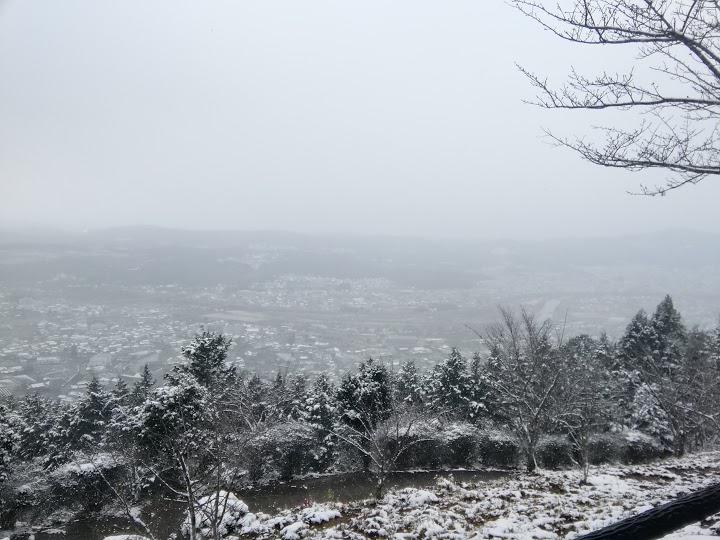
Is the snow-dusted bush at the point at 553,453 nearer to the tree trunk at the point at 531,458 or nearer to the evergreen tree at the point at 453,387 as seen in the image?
the evergreen tree at the point at 453,387

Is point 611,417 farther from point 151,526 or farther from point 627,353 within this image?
point 151,526

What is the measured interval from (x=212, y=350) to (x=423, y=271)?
544 ft

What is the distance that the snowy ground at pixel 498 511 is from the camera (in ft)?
23.6

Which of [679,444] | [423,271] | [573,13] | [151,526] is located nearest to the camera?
[573,13]

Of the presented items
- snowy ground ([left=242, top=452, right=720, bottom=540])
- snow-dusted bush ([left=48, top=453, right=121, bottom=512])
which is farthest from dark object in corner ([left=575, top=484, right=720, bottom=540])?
snow-dusted bush ([left=48, top=453, right=121, bottom=512])

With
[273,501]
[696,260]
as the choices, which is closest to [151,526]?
[273,501]

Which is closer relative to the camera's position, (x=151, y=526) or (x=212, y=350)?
(x=151, y=526)

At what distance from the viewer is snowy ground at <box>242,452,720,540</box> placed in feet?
23.6

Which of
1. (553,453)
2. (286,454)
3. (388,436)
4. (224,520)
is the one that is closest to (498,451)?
(553,453)

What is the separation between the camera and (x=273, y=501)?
1711 cm

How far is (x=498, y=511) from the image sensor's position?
9070 mm

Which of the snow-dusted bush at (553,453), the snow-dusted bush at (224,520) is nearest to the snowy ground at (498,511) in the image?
the snow-dusted bush at (224,520)

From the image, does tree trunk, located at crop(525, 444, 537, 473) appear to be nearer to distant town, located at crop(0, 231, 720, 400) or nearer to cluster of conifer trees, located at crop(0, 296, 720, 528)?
cluster of conifer trees, located at crop(0, 296, 720, 528)

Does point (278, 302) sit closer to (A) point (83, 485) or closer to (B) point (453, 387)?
(B) point (453, 387)
